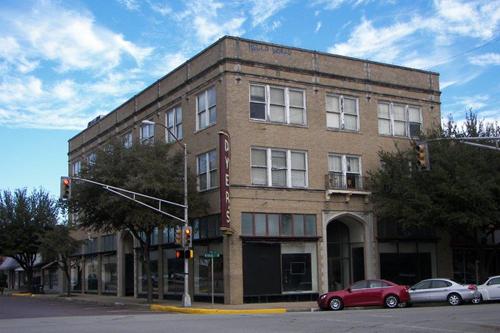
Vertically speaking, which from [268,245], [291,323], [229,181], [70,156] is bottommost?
[291,323]

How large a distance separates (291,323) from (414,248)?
21283 millimetres

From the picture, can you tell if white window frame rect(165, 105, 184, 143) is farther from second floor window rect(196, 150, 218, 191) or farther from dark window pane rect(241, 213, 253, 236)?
dark window pane rect(241, 213, 253, 236)

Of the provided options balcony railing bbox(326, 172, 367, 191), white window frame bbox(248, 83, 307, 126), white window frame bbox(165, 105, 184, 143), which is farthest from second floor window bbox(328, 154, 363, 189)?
white window frame bbox(165, 105, 184, 143)

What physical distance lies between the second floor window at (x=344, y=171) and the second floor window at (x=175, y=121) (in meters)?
9.39

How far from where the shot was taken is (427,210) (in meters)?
33.3

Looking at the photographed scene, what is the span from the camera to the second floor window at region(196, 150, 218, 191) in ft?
117

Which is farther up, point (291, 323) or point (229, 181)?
point (229, 181)

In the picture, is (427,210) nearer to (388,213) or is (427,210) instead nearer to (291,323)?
(388,213)

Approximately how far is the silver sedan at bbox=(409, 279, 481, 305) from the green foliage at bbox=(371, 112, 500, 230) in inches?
176

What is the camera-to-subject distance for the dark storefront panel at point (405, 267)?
38.1m

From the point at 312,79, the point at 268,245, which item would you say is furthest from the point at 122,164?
the point at 312,79

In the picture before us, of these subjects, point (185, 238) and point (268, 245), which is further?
point (268, 245)

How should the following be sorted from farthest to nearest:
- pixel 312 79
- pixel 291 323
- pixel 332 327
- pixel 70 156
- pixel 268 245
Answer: pixel 70 156, pixel 312 79, pixel 268 245, pixel 291 323, pixel 332 327

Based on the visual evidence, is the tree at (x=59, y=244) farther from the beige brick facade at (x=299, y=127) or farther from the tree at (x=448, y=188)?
Result: the tree at (x=448, y=188)
